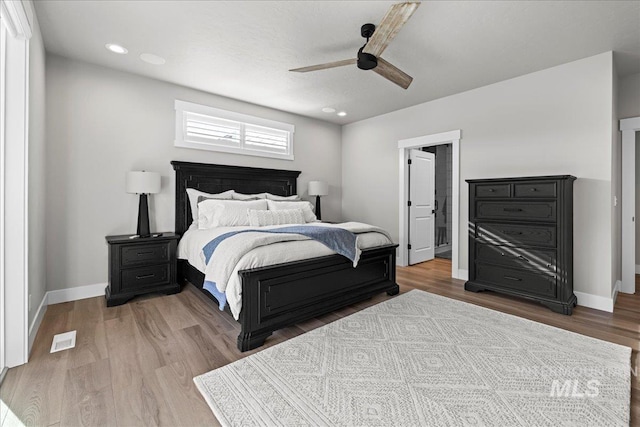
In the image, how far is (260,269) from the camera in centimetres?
232

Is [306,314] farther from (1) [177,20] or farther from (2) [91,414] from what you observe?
(1) [177,20]

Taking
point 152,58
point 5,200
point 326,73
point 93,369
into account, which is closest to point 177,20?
point 152,58

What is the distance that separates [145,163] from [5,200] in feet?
6.11

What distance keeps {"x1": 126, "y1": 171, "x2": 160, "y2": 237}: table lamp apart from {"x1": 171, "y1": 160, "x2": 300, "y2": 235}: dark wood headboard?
48 centimetres

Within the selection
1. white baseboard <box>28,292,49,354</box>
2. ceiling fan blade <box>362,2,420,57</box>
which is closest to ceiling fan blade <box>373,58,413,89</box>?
ceiling fan blade <box>362,2,420,57</box>

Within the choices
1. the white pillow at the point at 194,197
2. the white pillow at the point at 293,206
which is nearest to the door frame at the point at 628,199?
the white pillow at the point at 293,206

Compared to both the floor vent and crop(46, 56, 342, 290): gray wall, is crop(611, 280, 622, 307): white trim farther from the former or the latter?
crop(46, 56, 342, 290): gray wall

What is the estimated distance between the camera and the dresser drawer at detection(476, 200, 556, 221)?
120 inches

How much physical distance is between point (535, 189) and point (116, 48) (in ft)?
15.3

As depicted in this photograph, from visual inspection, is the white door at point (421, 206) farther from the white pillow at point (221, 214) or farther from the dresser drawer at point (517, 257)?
the white pillow at point (221, 214)

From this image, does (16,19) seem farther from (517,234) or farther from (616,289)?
(616,289)

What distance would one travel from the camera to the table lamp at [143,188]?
3355 millimetres

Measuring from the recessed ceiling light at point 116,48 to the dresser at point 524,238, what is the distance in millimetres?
4199

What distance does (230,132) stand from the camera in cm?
451
